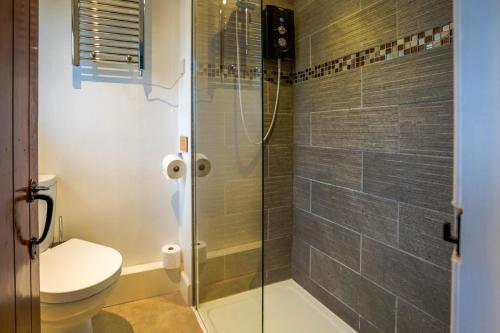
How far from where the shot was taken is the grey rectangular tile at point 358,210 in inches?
55.8

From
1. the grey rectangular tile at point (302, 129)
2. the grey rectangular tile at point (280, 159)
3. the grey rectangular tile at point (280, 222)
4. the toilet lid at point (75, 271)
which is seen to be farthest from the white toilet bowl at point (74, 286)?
the grey rectangular tile at point (302, 129)

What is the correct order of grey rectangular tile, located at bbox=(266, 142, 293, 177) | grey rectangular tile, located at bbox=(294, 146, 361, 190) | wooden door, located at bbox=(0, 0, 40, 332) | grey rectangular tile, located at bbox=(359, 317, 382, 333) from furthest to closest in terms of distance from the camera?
grey rectangular tile, located at bbox=(266, 142, 293, 177) < grey rectangular tile, located at bbox=(294, 146, 361, 190) < grey rectangular tile, located at bbox=(359, 317, 382, 333) < wooden door, located at bbox=(0, 0, 40, 332)

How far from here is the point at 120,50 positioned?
188cm

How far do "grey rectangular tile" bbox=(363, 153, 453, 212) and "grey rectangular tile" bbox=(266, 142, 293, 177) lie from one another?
26.4 inches

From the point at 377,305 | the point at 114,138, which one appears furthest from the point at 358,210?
the point at 114,138

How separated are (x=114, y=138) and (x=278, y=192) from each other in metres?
1.19

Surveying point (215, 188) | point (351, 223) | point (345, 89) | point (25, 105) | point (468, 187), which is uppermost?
point (345, 89)

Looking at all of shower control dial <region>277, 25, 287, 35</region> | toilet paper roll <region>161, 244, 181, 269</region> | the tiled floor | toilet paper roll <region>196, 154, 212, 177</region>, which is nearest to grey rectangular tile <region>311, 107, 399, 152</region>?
shower control dial <region>277, 25, 287, 35</region>

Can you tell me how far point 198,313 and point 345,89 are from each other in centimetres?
161

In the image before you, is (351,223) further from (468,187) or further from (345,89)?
(468,187)

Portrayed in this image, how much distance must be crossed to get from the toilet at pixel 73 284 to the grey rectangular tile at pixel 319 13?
1815 mm

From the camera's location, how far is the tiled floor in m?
1.65

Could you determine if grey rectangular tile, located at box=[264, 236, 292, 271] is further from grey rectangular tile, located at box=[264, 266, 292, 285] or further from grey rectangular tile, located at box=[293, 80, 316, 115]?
grey rectangular tile, located at box=[293, 80, 316, 115]

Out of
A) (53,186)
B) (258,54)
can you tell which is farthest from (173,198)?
(258,54)
